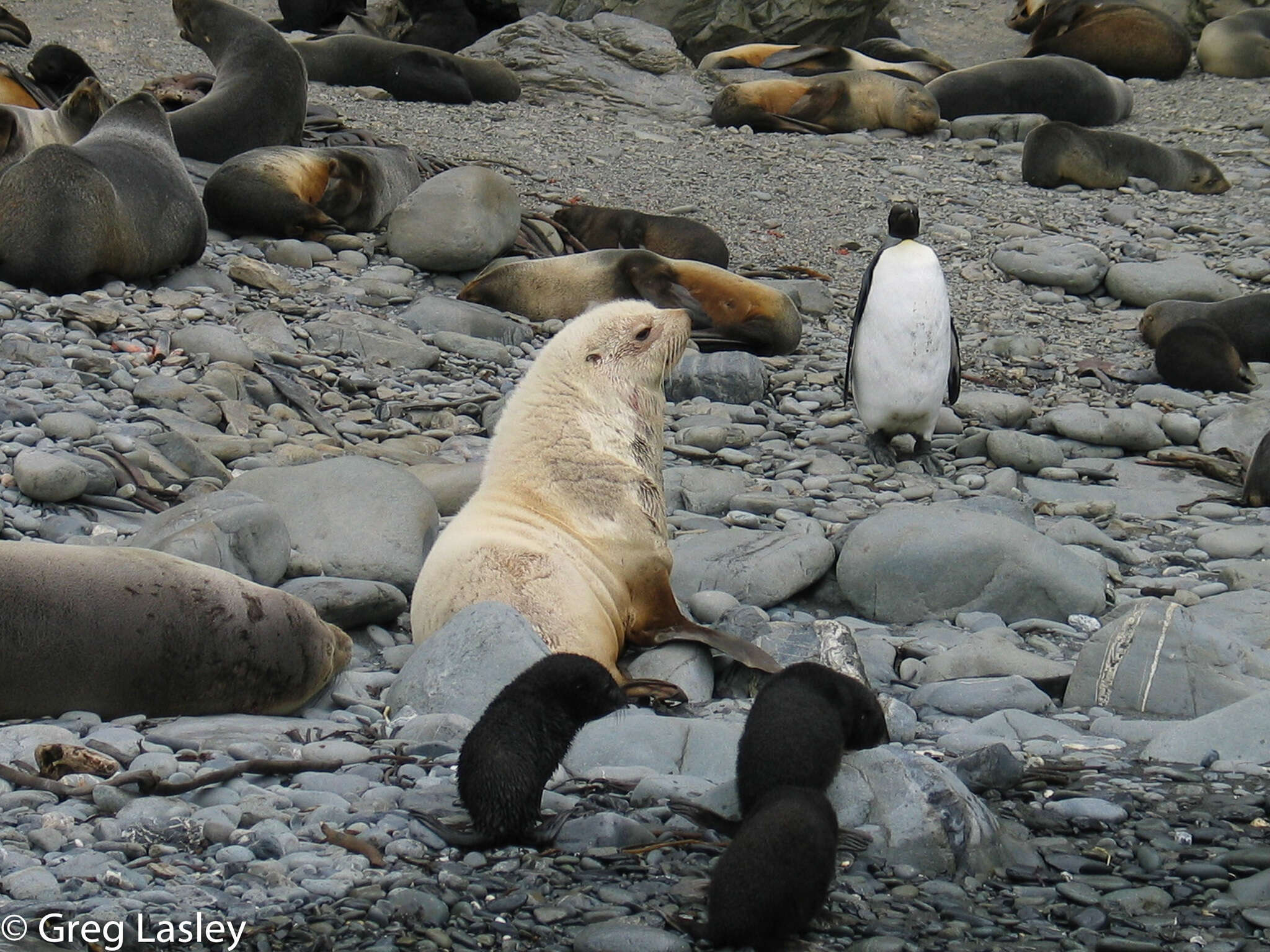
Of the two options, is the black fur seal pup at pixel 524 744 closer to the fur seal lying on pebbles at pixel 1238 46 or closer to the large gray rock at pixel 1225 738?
the large gray rock at pixel 1225 738

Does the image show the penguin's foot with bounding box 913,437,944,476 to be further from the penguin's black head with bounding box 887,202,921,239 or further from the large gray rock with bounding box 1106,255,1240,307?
the large gray rock with bounding box 1106,255,1240,307

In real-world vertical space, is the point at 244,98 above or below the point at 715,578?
above

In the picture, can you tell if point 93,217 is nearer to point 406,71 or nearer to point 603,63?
point 406,71

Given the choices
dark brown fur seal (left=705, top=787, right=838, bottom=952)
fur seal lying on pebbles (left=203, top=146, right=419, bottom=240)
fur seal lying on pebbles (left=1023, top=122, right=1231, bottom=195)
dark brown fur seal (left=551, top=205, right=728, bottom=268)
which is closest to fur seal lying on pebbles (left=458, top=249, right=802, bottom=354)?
dark brown fur seal (left=551, top=205, right=728, bottom=268)

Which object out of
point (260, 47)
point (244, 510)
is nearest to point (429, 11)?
point (260, 47)

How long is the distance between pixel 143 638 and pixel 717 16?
14.6 metres

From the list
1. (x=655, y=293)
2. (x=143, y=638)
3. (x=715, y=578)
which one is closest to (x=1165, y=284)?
(x=655, y=293)

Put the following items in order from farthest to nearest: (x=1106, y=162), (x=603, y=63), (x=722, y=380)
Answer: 1. (x=603, y=63)
2. (x=1106, y=162)
3. (x=722, y=380)

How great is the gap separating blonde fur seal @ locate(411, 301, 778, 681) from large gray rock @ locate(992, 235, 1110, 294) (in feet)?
19.0

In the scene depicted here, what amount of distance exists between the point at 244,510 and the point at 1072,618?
2.77 meters

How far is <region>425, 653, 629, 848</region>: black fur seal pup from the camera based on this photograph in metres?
2.68

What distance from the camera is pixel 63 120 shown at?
9.52 metres

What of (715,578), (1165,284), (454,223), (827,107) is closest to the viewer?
(715,578)

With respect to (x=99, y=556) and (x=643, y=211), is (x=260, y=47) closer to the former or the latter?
(x=643, y=211)
